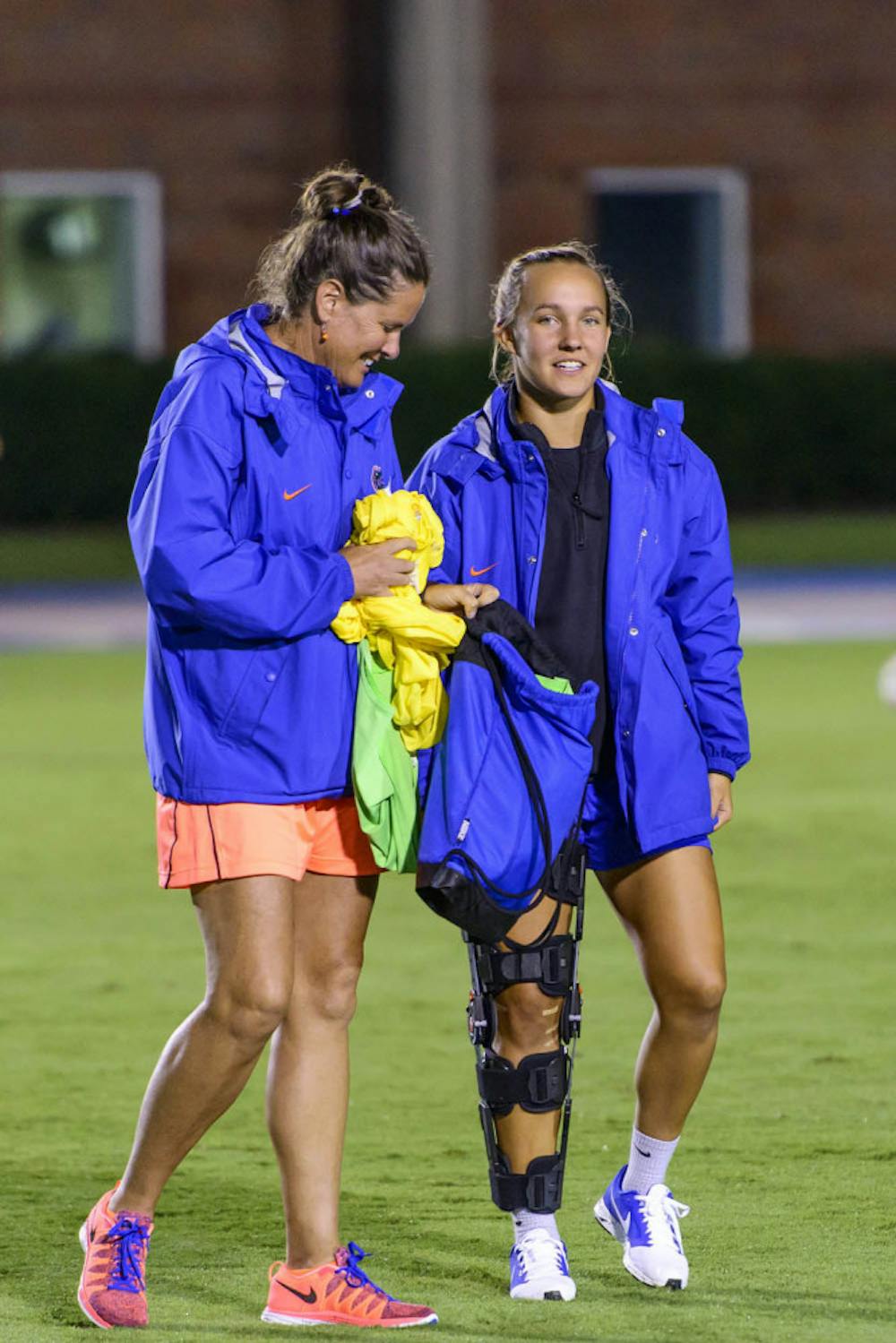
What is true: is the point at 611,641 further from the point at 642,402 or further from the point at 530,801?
the point at 642,402

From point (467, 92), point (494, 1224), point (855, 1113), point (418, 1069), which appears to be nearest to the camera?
point (494, 1224)

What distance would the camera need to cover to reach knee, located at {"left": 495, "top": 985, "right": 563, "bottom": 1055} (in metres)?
4.73

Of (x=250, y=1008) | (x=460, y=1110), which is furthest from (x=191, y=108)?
(x=250, y=1008)

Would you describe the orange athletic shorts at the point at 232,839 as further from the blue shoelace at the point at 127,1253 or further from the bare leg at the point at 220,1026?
the blue shoelace at the point at 127,1253

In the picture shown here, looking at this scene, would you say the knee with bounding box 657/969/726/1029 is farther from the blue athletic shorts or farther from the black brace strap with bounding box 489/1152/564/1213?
the black brace strap with bounding box 489/1152/564/1213

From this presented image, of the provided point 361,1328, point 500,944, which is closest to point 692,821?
point 500,944

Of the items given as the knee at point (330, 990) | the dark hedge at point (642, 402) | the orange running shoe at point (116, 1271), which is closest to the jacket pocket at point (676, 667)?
the knee at point (330, 990)

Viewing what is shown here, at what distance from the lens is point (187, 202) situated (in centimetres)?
2638

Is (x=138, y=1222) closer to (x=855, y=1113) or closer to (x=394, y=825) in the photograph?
(x=394, y=825)

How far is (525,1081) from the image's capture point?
15.5 ft

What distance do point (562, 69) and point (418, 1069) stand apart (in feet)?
71.5

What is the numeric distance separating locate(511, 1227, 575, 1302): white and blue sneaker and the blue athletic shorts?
72 centimetres

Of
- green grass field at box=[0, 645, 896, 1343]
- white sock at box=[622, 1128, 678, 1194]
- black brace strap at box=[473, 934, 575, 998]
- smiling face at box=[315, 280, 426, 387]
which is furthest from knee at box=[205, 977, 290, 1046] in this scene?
smiling face at box=[315, 280, 426, 387]

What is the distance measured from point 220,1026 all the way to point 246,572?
0.82m
